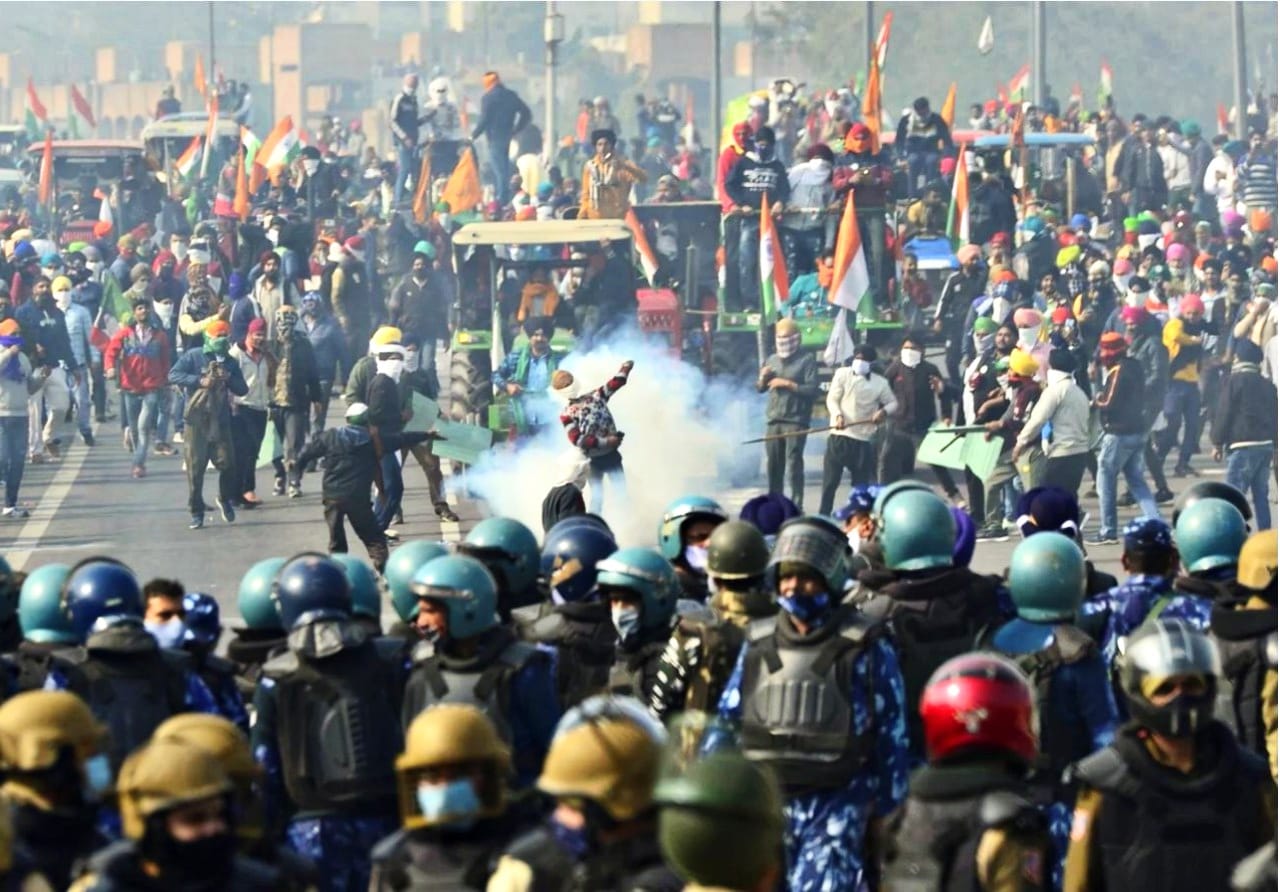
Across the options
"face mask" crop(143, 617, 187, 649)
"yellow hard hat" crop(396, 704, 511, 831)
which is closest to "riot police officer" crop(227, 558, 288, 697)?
"face mask" crop(143, 617, 187, 649)

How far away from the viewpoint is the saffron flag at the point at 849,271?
2548cm

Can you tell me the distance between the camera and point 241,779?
688 centimetres

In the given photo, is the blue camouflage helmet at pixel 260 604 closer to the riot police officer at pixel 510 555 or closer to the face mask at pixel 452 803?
the riot police officer at pixel 510 555

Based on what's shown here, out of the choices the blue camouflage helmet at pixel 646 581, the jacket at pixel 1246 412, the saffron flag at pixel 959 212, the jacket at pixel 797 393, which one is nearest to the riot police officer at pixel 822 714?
the blue camouflage helmet at pixel 646 581

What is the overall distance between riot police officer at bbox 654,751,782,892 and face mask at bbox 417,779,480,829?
81 centimetres

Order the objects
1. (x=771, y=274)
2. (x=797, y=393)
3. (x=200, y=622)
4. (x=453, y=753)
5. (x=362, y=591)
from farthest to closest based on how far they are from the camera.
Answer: (x=771, y=274)
(x=797, y=393)
(x=362, y=591)
(x=200, y=622)
(x=453, y=753)

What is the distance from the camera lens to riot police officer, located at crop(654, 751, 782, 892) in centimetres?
567

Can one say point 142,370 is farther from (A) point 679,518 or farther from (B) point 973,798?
(B) point 973,798

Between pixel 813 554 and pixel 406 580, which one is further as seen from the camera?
pixel 406 580

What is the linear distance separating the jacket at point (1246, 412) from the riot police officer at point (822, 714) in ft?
42.3

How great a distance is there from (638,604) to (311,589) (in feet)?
3.52

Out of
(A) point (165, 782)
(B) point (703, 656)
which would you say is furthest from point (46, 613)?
(A) point (165, 782)

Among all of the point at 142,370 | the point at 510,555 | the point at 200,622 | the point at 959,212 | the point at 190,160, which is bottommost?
the point at 142,370

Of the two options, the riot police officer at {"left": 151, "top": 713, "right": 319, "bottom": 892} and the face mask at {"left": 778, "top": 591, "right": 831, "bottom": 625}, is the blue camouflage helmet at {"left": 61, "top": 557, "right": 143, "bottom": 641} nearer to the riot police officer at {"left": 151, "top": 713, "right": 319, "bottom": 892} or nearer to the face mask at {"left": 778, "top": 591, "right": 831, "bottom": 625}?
the face mask at {"left": 778, "top": 591, "right": 831, "bottom": 625}
